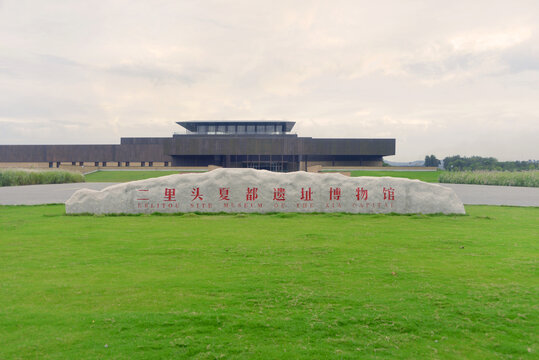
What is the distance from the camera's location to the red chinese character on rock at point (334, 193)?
15.1 metres

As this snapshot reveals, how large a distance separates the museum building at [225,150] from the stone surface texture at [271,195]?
1427 inches

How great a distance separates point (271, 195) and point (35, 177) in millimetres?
29477

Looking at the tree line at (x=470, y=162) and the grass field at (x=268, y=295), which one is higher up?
the tree line at (x=470, y=162)

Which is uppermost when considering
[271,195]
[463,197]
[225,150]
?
[225,150]

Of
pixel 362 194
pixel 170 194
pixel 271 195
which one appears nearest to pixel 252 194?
pixel 271 195

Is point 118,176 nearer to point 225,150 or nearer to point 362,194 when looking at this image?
point 225,150

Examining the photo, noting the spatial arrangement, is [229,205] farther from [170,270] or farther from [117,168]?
[117,168]

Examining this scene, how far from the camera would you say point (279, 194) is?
15016 millimetres

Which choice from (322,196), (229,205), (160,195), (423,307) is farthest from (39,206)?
(423,307)

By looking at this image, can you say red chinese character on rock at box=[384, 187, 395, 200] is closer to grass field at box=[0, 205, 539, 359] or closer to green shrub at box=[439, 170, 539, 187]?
grass field at box=[0, 205, 539, 359]

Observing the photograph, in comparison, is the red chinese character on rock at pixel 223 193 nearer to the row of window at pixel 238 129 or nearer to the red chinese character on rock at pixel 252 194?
the red chinese character on rock at pixel 252 194

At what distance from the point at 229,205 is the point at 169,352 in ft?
35.9

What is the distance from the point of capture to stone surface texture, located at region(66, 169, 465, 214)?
48.3 ft

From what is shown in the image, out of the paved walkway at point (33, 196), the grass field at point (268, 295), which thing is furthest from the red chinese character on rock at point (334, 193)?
the paved walkway at point (33, 196)
